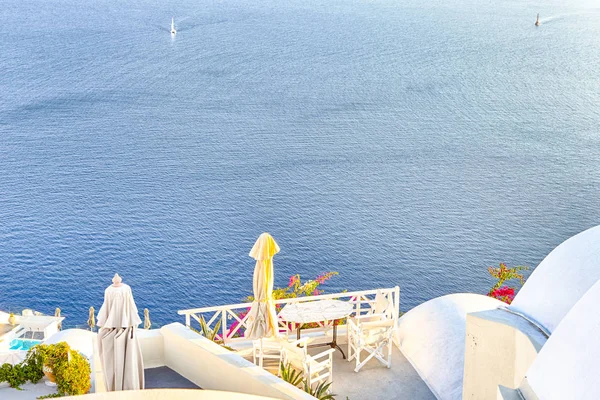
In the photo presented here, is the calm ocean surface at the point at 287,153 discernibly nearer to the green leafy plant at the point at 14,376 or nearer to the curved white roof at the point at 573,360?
the green leafy plant at the point at 14,376

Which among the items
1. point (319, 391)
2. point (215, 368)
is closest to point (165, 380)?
point (215, 368)

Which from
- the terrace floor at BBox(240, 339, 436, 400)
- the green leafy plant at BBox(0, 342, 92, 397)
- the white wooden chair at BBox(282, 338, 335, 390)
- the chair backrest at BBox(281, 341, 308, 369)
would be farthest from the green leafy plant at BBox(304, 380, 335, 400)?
the green leafy plant at BBox(0, 342, 92, 397)

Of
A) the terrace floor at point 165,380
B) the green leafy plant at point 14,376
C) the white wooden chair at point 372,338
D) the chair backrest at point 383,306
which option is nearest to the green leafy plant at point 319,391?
the white wooden chair at point 372,338

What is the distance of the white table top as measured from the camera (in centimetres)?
A: 1356

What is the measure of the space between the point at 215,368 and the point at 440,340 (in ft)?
18.4

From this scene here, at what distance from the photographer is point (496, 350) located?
10.8 m

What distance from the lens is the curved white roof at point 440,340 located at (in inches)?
526

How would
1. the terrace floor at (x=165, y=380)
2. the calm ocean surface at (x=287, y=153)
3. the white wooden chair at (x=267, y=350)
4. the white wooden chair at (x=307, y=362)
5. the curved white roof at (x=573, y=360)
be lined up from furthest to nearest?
the calm ocean surface at (x=287, y=153) → the white wooden chair at (x=267, y=350) → the white wooden chair at (x=307, y=362) → the terrace floor at (x=165, y=380) → the curved white roof at (x=573, y=360)

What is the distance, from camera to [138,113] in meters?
73.2

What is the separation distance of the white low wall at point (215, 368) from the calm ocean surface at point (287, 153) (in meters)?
34.5

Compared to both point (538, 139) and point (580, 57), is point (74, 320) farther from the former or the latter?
point (580, 57)

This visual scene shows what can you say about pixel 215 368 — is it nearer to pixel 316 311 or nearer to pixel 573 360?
pixel 316 311

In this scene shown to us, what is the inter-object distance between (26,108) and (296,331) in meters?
65.7

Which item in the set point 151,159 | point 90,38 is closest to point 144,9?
point 90,38
